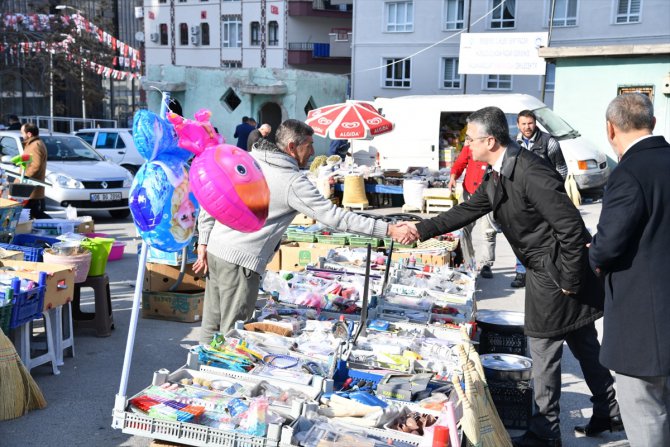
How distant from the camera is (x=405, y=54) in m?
37.3

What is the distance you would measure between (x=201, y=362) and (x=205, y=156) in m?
1.28

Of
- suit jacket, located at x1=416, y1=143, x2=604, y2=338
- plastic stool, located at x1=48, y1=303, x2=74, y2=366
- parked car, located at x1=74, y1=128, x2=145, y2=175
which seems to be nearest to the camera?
suit jacket, located at x1=416, y1=143, x2=604, y2=338

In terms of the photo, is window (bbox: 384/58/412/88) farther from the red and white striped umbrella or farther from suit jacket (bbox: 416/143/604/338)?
suit jacket (bbox: 416/143/604/338)

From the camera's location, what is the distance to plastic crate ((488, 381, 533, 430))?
4895 millimetres

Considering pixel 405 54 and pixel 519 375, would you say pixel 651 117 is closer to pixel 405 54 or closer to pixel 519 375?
pixel 519 375

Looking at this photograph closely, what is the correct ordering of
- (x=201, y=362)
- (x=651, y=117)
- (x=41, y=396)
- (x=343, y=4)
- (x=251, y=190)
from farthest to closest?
1. (x=343, y=4)
2. (x=41, y=396)
3. (x=201, y=362)
4. (x=251, y=190)
5. (x=651, y=117)

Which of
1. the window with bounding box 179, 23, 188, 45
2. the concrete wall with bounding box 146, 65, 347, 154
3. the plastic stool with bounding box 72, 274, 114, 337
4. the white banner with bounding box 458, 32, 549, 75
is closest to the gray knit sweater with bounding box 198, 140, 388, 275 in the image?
the plastic stool with bounding box 72, 274, 114, 337

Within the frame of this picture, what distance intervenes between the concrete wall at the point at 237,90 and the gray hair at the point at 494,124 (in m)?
27.2

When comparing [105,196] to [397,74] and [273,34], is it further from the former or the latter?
[273,34]

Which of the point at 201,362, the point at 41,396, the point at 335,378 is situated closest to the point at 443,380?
the point at 335,378

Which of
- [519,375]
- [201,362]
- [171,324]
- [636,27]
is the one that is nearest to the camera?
[201,362]

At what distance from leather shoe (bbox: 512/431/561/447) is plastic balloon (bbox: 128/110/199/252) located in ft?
8.57

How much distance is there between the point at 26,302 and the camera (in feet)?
18.6

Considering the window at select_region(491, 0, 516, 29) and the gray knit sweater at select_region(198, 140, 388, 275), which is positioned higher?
the window at select_region(491, 0, 516, 29)
